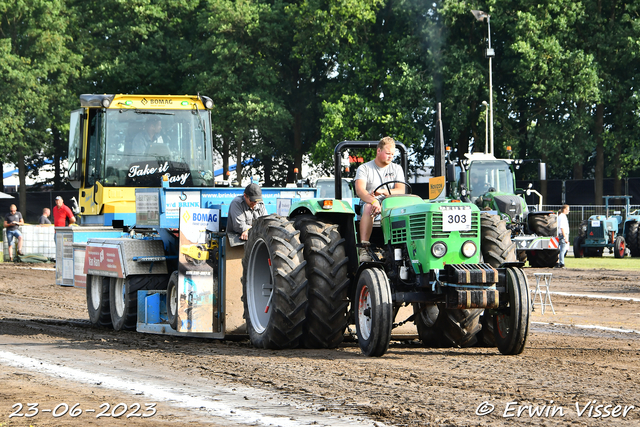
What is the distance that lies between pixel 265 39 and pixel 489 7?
9.88 m

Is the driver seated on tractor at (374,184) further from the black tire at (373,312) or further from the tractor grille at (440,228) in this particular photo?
the tractor grille at (440,228)

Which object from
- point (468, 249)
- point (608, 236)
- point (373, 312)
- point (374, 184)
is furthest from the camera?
point (608, 236)

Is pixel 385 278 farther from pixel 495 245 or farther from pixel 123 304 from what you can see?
pixel 123 304

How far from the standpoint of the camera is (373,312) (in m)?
8.51

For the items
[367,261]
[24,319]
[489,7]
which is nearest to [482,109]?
[489,7]

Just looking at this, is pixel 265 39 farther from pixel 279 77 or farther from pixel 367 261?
pixel 367 261

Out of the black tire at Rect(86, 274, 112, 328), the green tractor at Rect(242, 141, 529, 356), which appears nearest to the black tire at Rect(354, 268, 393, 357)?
the green tractor at Rect(242, 141, 529, 356)

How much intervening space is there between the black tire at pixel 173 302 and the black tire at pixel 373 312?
253cm

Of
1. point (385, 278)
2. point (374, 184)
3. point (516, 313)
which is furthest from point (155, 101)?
point (516, 313)

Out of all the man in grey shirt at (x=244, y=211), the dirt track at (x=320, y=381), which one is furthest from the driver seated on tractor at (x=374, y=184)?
the man in grey shirt at (x=244, y=211)

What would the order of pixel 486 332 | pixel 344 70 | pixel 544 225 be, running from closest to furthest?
pixel 486 332 → pixel 544 225 → pixel 344 70

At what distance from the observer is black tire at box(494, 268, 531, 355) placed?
8594mm

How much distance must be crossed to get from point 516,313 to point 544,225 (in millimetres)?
15558

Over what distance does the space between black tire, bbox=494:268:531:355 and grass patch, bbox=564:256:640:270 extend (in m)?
16.0
